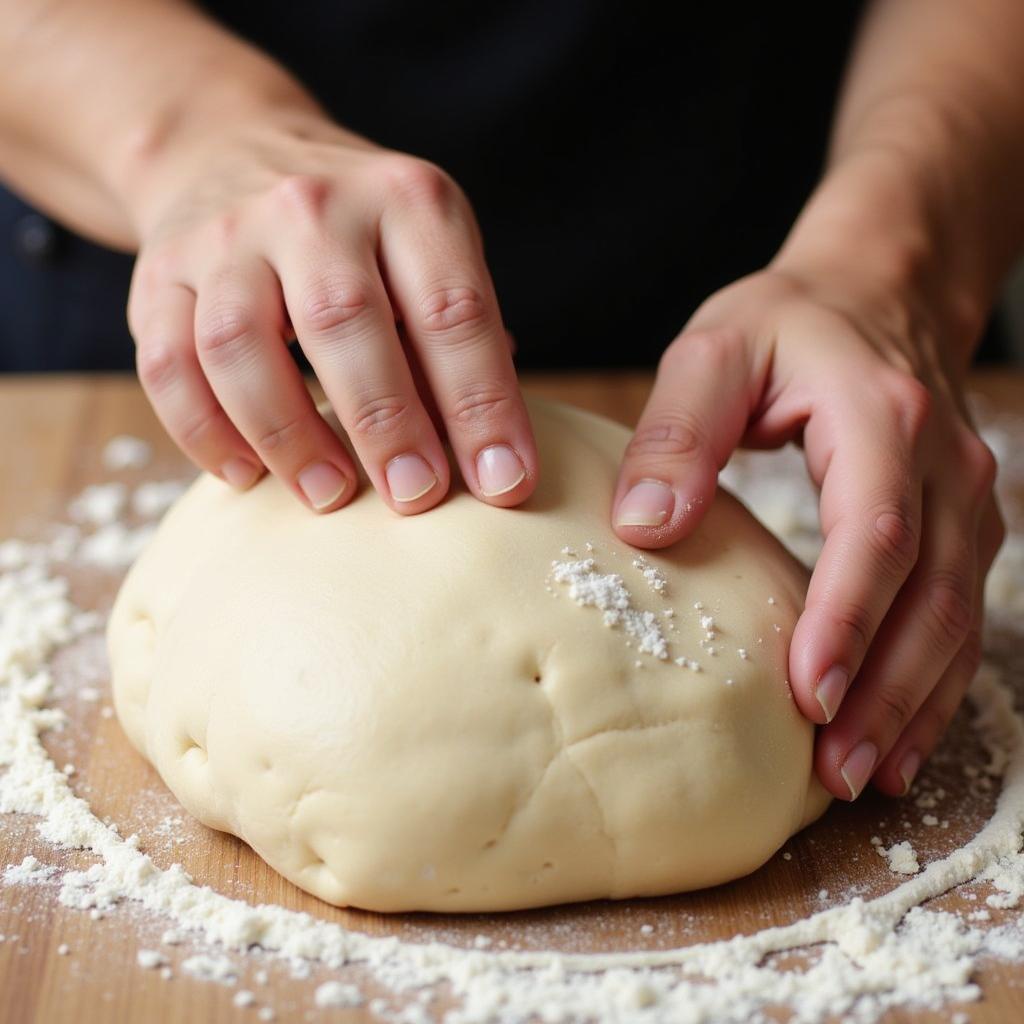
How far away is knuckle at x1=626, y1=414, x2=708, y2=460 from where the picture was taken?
4.17 ft

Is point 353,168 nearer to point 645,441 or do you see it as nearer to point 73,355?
point 645,441

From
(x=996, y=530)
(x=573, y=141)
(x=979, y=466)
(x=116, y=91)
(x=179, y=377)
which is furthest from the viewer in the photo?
(x=573, y=141)

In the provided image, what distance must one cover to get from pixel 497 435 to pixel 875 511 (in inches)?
15.4

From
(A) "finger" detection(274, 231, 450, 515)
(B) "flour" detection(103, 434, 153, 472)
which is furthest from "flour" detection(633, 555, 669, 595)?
(B) "flour" detection(103, 434, 153, 472)

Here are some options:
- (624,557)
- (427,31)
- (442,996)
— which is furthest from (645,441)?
(427,31)

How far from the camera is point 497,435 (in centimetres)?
121

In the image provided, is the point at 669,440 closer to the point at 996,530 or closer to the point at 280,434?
the point at 280,434

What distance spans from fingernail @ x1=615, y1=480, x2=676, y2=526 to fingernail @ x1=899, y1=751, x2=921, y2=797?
1.22 feet

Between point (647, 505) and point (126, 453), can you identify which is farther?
point (126, 453)

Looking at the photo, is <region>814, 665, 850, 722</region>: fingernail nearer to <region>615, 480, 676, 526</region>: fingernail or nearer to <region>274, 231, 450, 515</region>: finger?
<region>615, 480, 676, 526</region>: fingernail

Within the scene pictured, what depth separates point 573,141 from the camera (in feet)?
6.98

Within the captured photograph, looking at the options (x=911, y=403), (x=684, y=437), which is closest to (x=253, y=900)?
(x=684, y=437)

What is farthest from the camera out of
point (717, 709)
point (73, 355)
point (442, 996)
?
point (73, 355)

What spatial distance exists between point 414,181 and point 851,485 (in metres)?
0.54
